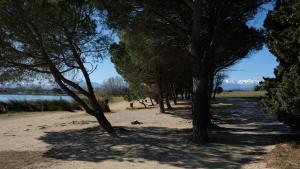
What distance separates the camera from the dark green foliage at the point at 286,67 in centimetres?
1041

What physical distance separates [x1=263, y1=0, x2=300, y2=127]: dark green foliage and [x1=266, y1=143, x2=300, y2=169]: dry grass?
0.86 m

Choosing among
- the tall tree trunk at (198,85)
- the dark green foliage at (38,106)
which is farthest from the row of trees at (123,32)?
the dark green foliage at (38,106)

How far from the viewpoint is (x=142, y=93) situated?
35750 mm

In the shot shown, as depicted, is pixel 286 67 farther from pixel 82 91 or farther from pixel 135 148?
pixel 82 91

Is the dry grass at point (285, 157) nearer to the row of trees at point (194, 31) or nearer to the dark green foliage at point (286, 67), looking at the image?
the dark green foliage at point (286, 67)

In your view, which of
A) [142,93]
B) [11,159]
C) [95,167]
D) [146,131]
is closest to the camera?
[95,167]

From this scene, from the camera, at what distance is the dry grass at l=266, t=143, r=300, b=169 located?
9.95m

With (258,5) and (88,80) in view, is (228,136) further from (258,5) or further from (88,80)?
(88,80)

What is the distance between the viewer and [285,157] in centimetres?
1070

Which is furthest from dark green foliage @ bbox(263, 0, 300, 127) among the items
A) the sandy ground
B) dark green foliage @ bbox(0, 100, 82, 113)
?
dark green foliage @ bbox(0, 100, 82, 113)

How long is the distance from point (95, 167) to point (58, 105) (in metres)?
26.6

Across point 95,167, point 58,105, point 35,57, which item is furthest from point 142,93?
point 95,167

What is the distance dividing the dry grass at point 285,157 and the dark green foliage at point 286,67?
2.82 ft

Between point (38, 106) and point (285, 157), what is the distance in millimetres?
27995
